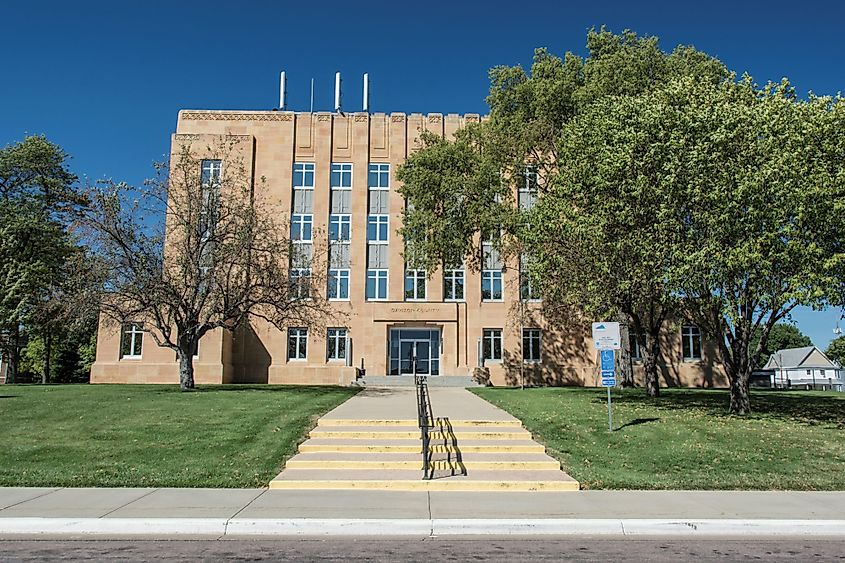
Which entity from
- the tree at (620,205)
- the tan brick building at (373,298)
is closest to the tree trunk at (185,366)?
the tan brick building at (373,298)

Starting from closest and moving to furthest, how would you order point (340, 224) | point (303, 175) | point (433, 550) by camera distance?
point (433, 550) → point (340, 224) → point (303, 175)

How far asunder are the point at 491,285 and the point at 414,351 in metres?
6.39

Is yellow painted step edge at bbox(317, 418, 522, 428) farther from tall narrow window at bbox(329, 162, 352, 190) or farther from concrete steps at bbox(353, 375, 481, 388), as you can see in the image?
tall narrow window at bbox(329, 162, 352, 190)

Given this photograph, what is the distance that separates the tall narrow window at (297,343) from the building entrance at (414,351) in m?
5.34

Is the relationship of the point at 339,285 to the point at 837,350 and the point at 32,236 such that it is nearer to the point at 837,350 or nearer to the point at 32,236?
the point at 32,236

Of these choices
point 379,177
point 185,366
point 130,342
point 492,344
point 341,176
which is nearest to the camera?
point 185,366

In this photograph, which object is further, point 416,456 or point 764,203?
point 764,203

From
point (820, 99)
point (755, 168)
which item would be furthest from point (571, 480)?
point (820, 99)

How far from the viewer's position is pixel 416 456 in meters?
12.9

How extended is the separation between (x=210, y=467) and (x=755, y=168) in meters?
14.4

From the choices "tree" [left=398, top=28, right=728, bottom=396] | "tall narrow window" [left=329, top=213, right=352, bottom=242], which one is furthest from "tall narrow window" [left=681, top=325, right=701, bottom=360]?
"tall narrow window" [left=329, top=213, right=352, bottom=242]

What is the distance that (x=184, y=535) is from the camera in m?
8.26

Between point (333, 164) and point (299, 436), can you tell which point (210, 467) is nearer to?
point (299, 436)

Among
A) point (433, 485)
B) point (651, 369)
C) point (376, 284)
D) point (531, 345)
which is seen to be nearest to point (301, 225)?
point (376, 284)
